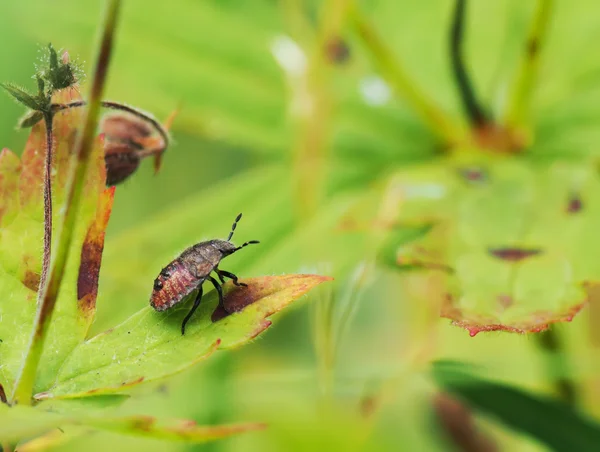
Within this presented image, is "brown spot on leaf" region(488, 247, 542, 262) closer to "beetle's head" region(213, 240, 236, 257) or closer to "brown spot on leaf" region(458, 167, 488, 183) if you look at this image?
"brown spot on leaf" region(458, 167, 488, 183)

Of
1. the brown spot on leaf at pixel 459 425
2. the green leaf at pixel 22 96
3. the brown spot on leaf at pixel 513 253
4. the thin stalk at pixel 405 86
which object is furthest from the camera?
the brown spot on leaf at pixel 459 425

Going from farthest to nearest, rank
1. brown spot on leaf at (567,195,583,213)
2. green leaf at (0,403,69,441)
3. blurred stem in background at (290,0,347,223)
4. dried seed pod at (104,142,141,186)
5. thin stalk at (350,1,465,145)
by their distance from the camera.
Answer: blurred stem in background at (290,0,347,223) → thin stalk at (350,1,465,145) → brown spot on leaf at (567,195,583,213) → dried seed pod at (104,142,141,186) → green leaf at (0,403,69,441)

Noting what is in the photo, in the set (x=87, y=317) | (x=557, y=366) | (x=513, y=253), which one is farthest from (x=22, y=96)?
(x=557, y=366)

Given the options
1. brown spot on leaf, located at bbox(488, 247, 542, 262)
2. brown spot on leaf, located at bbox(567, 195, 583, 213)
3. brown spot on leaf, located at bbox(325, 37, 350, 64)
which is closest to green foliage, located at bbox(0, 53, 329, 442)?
brown spot on leaf, located at bbox(488, 247, 542, 262)

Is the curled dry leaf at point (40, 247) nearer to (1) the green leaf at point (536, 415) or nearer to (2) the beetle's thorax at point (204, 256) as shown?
(2) the beetle's thorax at point (204, 256)

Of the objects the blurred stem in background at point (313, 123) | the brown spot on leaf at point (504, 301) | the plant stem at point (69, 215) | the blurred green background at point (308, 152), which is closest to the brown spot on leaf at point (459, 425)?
the blurred green background at point (308, 152)

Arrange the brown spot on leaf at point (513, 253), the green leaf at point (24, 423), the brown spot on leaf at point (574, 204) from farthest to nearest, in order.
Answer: the brown spot on leaf at point (574, 204)
the brown spot on leaf at point (513, 253)
the green leaf at point (24, 423)

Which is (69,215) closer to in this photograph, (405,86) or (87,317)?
(87,317)
